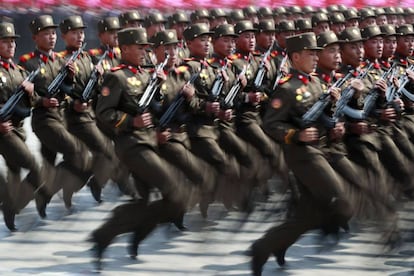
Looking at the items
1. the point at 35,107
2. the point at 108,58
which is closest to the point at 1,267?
the point at 35,107

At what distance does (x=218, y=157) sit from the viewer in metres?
10.4

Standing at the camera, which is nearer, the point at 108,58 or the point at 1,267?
the point at 1,267

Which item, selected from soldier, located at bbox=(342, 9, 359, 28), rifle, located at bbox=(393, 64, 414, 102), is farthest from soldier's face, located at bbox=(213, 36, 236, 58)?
soldier, located at bbox=(342, 9, 359, 28)

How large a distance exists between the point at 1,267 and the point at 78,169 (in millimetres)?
1888

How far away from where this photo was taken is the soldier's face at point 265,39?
12.8m

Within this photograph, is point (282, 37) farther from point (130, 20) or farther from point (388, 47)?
point (388, 47)

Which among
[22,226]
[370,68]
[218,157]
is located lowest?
[22,226]

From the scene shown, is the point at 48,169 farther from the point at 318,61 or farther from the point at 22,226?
the point at 318,61

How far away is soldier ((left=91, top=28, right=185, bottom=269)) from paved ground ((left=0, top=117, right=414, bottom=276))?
318 mm

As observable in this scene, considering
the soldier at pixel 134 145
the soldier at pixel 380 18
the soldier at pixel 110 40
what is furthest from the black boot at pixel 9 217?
the soldier at pixel 380 18

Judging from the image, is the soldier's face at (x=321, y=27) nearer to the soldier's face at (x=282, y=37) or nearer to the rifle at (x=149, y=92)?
the soldier's face at (x=282, y=37)

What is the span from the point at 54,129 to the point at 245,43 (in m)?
2.14

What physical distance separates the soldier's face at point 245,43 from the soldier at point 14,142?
2300 mm

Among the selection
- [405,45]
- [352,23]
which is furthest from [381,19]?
[405,45]
